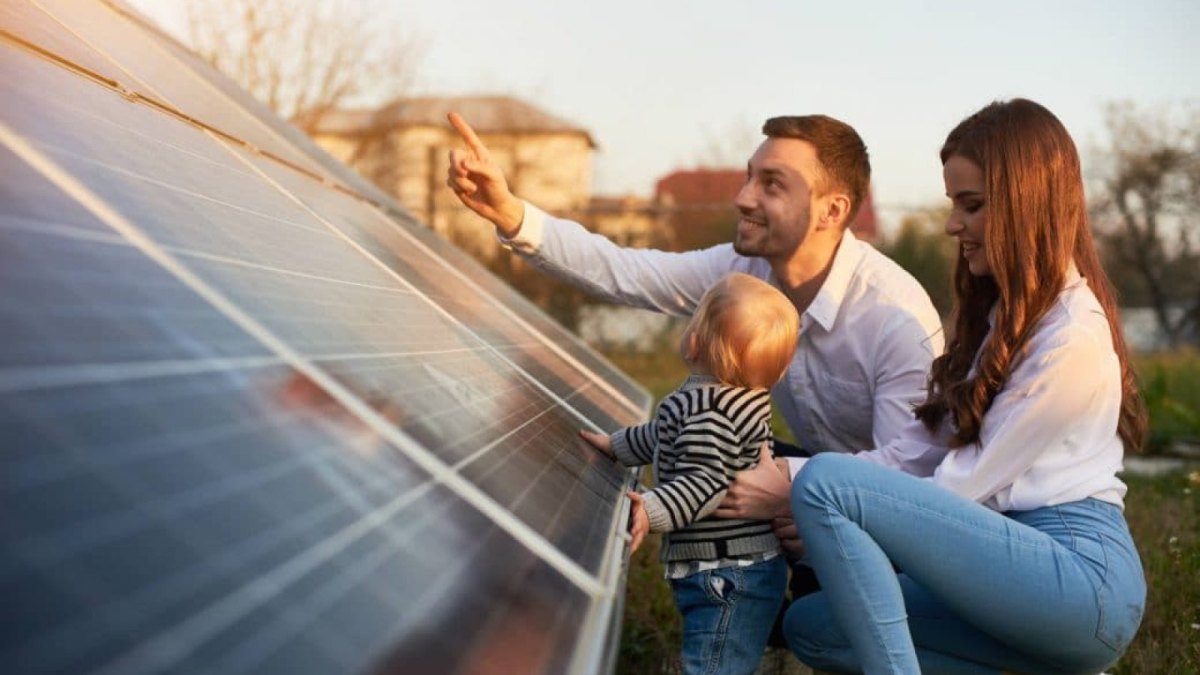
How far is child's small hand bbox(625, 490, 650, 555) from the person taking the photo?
111 inches

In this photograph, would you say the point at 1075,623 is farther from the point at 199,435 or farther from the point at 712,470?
the point at 199,435

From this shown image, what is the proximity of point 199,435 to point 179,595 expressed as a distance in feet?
1.01

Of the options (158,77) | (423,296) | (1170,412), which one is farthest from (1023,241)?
(1170,412)

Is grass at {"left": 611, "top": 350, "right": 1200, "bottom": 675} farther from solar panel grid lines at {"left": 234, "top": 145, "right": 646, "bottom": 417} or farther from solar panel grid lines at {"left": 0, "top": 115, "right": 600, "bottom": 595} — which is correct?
solar panel grid lines at {"left": 0, "top": 115, "right": 600, "bottom": 595}

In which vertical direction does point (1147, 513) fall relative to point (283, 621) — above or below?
below

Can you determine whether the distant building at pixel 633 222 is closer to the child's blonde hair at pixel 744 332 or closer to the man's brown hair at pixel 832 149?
the man's brown hair at pixel 832 149

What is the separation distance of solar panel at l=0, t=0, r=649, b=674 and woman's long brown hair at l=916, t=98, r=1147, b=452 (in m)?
1.00

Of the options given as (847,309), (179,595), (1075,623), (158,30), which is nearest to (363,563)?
(179,595)

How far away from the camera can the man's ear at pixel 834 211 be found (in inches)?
176

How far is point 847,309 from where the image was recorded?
4266 mm

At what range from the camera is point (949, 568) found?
306 centimetres

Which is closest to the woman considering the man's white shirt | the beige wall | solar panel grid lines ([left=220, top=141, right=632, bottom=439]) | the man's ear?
the man's white shirt

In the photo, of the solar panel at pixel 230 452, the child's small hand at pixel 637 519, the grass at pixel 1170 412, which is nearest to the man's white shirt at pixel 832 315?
the child's small hand at pixel 637 519

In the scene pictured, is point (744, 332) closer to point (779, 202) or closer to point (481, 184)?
point (779, 202)
